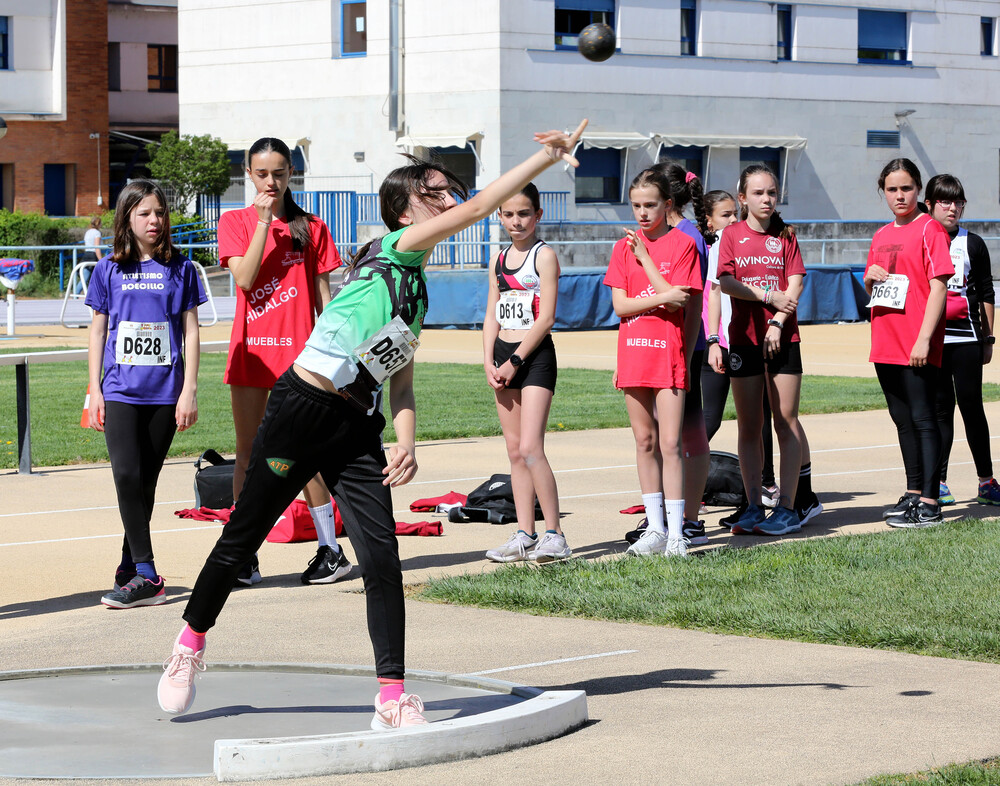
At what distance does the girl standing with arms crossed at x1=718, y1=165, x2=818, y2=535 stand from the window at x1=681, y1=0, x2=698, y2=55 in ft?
124

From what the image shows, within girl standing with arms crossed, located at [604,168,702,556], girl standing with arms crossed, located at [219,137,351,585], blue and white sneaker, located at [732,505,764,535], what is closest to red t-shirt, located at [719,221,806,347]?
girl standing with arms crossed, located at [604,168,702,556]

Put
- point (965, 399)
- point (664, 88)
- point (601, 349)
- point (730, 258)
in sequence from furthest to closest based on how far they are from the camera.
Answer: point (664, 88) < point (601, 349) < point (965, 399) < point (730, 258)

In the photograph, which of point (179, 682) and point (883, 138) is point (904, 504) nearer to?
point (179, 682)

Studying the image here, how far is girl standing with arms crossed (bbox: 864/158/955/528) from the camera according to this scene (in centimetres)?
935

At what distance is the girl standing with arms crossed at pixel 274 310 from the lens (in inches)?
313

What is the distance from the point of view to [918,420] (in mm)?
9547

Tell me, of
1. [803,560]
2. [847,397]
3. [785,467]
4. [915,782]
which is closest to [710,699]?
[915,782]

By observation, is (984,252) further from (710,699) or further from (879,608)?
(710,699)

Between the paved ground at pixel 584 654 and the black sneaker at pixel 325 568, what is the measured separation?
0.10 m

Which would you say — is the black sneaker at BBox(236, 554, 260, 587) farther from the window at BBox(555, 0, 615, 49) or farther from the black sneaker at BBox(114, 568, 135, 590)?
the window at BBox(555, 0, 615, 49)

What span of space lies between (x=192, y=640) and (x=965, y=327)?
21.6ft

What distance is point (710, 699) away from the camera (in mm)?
5613

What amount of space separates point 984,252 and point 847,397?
7088 millimetres

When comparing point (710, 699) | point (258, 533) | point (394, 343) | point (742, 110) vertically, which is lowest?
Result: point (710, 699)
